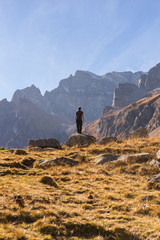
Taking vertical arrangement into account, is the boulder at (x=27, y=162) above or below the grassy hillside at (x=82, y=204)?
above

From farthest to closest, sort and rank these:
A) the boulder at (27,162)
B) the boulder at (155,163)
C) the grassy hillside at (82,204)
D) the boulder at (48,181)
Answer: the boulder at (27,162) → the boulder at (155,163) → the boulder at (48,181) → the grassy hillside at (82,204)

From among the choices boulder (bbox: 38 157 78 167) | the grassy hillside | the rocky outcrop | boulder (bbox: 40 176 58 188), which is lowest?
the grassy hillside

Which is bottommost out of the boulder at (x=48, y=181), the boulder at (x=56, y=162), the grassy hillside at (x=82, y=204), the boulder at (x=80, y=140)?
the grassy hillside at (x=82, y=204)

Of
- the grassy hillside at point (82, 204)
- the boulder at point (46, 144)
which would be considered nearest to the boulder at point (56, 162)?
the grassy hillside at point (82, 204)

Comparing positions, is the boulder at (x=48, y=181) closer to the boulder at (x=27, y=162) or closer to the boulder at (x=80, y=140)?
the boulder at (x=27, y=162)

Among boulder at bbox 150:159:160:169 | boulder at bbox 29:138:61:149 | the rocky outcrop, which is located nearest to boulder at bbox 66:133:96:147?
boulder at bbox 29:138:61:149

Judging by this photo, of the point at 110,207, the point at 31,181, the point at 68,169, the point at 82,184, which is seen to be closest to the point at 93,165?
the point at 68,169

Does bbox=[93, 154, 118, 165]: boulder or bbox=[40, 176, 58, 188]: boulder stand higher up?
bbox=[93, 154, 118, 165]: boulder

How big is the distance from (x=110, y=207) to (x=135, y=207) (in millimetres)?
843

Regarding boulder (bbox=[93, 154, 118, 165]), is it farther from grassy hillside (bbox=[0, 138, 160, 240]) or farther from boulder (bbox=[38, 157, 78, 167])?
boulder (bbox=[38, 157, 78, 167])

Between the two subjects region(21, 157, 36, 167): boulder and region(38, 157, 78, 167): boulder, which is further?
region(21, 157, 36, 167): boulder

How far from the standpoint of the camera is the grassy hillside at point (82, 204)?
194 inches

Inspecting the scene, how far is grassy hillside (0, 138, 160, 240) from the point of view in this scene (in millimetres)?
4938

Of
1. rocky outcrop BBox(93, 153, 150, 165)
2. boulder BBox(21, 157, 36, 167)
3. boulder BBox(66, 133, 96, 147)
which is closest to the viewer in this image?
rocky outcrop BBox(93, 153, 150, 165)
